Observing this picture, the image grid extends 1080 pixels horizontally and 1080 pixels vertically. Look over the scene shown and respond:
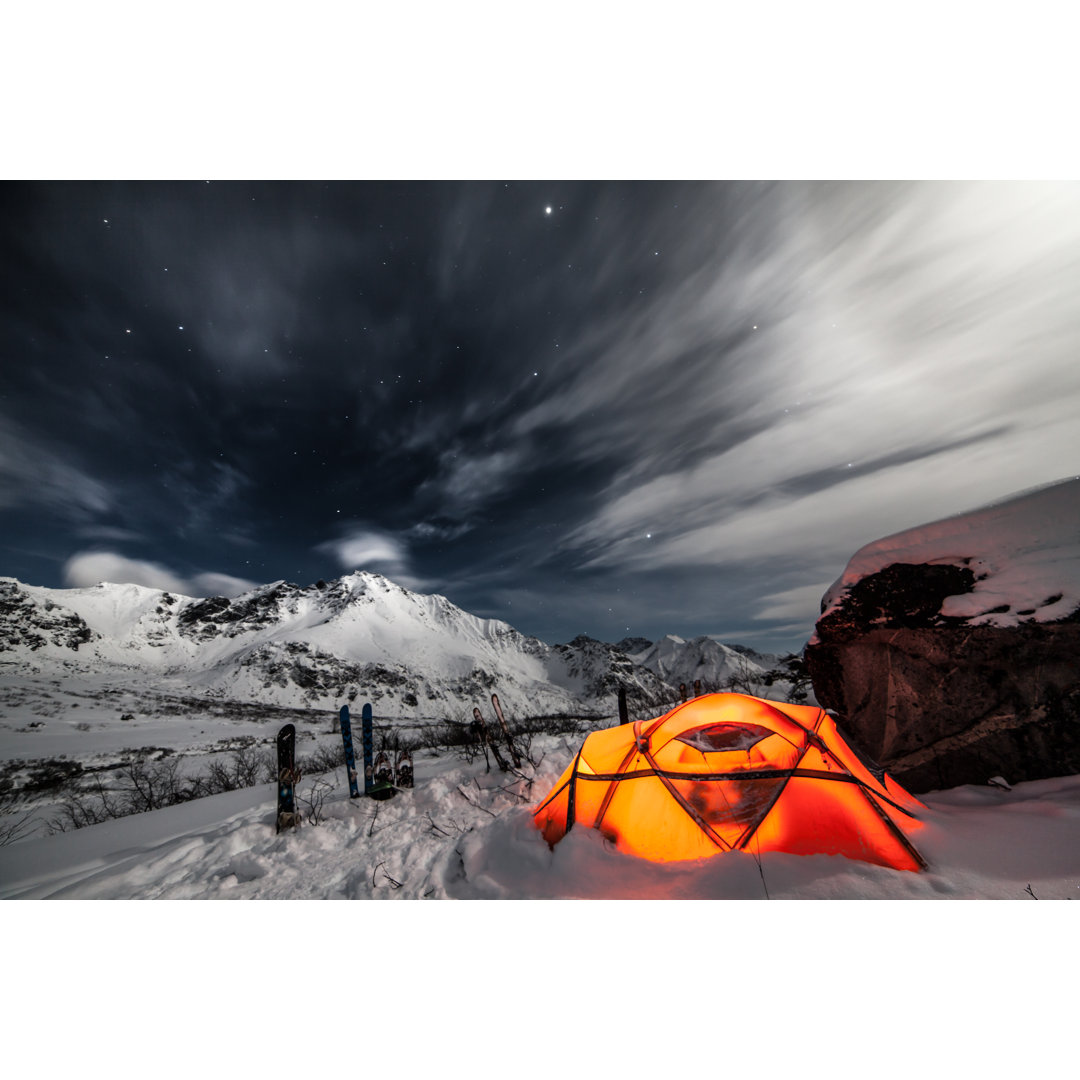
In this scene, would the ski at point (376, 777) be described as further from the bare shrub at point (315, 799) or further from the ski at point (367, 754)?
the bare shrub at point (315, 799)

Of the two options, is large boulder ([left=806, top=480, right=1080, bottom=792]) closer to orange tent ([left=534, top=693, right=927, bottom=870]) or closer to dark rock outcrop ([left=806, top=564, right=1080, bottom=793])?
dark rock outcrop ([left=806, top=564, right=1080, bottom=793])

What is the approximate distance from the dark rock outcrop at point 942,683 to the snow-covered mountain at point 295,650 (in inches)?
2555

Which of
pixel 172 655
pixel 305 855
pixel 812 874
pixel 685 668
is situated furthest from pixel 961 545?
pixel 685 668

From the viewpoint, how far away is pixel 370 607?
17150 centimetres

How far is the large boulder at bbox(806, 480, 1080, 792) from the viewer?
4.37 m

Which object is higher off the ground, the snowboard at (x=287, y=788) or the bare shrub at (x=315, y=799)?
the snowboard at (x=287, y=788)

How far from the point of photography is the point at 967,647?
4867mm

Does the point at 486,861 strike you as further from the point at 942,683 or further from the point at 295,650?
the point at 295,650

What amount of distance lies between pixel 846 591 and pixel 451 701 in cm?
12319

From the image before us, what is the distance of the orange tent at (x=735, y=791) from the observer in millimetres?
3717

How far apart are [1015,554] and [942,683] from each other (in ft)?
6.13

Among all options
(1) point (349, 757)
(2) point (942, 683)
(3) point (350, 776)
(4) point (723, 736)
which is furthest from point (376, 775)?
(2) point (942, 683)

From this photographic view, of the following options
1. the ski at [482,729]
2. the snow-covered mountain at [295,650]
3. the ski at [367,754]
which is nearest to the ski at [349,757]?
the ski at [367,754]

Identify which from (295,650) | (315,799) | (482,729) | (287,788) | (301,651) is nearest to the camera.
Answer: (287,788)
